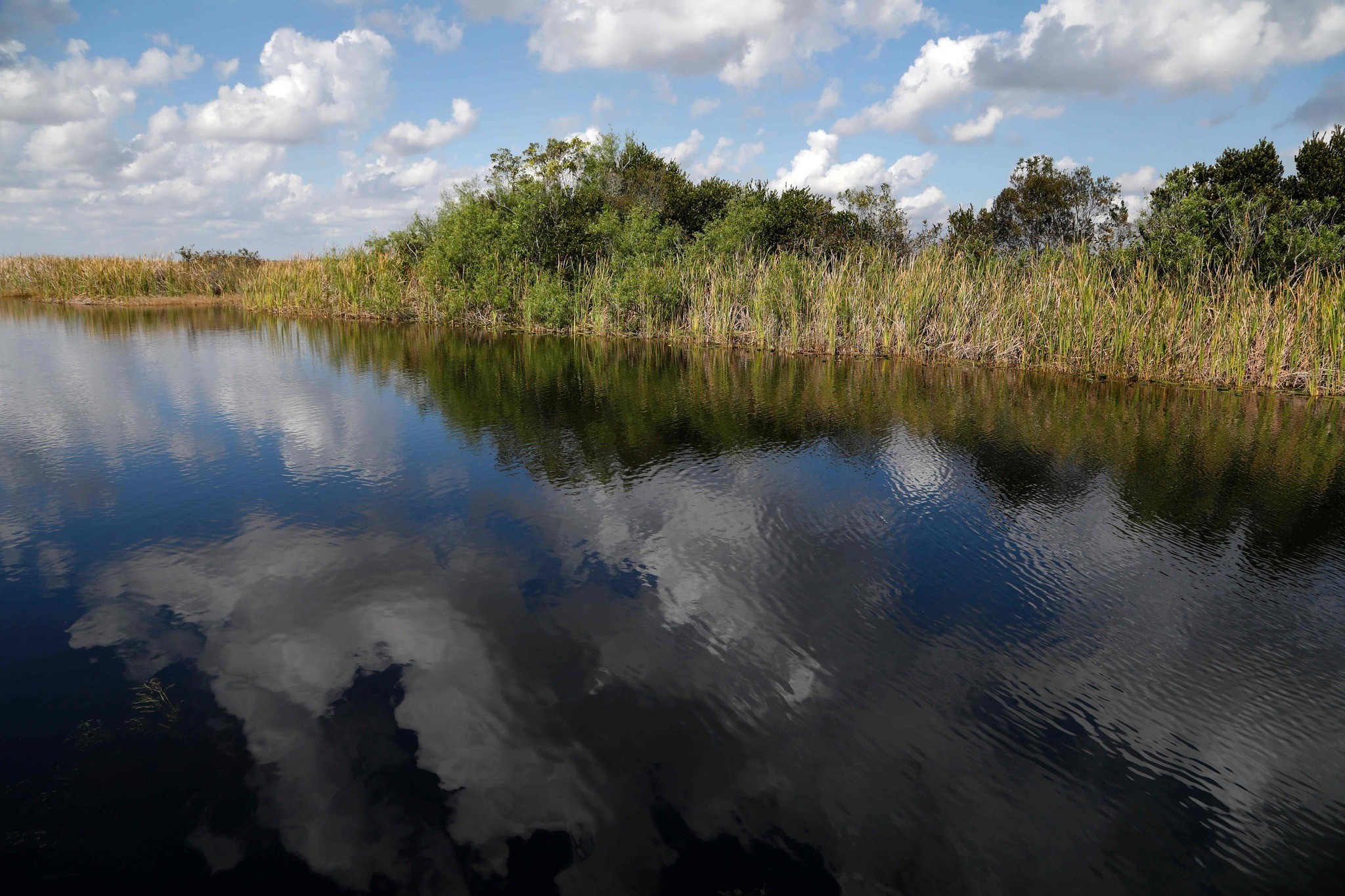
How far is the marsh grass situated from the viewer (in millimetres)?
14641

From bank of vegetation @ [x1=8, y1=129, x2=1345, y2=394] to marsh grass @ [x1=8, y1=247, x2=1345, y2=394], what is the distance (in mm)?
55

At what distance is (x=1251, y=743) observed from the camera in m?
3.93

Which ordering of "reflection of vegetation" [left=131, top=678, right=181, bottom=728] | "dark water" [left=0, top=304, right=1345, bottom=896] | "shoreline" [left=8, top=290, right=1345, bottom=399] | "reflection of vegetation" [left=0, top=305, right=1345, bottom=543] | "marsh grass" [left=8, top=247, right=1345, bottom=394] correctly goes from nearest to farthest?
1. "dark water" [left=0, top=304, right=1345, bottom=896]
2. "reflection of vegetation" [left=131, top=678, right=181, bottom=728]
3. "reflection of vegetation" [left=0, top=305, right=1345, bottom=543]
4. "marsh grass" [left=8, top=247, right=1345, bottom=394]
5. "shoreline" [left=8, top=290, right=1345, bottom=399]

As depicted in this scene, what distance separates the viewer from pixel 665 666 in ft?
15.0

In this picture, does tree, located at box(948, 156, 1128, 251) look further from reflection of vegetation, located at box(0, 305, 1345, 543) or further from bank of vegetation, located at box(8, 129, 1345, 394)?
reflection of vegetation, located at box(0, 305, 1345, 543)

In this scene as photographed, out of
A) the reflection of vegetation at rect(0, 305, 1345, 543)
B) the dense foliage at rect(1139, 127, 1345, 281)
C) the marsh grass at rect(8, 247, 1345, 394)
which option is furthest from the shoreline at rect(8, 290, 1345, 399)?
the dense foliage at rect(1139, 127, 1345, 281)

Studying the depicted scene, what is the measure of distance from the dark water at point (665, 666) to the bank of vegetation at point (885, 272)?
646cm

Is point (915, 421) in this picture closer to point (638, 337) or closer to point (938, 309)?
point (938, 309)

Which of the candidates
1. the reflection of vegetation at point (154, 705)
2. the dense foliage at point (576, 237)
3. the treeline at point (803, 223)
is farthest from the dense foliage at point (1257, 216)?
the reflection of vegetation at point (154, 705)

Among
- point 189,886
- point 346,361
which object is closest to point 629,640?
point 189,886

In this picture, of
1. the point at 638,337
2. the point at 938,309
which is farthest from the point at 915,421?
the point at 638,337

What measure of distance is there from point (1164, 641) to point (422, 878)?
480 cm

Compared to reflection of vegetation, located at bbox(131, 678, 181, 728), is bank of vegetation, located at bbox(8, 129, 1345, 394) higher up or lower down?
higher up

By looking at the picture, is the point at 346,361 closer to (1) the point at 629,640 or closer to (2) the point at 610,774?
(1) the point at 629,640
